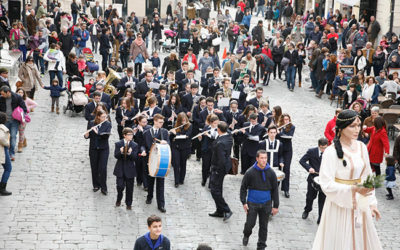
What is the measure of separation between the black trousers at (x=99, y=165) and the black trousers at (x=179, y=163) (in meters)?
1.51

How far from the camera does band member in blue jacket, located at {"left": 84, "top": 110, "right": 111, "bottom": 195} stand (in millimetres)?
14117

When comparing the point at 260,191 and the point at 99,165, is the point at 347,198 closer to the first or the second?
the point at 260,191

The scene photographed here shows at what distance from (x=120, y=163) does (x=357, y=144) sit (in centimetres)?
736

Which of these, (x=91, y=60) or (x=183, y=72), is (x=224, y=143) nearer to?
(x=183, y=72)

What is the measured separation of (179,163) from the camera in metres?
15.1

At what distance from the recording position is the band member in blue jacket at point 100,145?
556 inches

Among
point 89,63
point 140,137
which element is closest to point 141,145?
point 140,137

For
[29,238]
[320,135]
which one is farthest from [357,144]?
[320,135]

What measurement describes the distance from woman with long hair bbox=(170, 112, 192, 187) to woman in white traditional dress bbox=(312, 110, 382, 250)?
8.32m

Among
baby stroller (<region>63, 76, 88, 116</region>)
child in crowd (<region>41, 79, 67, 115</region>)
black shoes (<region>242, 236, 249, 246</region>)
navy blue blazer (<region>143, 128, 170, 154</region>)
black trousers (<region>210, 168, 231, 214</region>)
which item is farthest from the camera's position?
child in crowd (<region>41, 79, 67, 115</region>)

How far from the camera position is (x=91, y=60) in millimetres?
26531

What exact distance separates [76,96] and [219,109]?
5.27m

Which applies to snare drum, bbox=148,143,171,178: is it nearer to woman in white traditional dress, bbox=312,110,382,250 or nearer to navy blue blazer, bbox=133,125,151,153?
navy blue blazer, bbox=133,125,151,153

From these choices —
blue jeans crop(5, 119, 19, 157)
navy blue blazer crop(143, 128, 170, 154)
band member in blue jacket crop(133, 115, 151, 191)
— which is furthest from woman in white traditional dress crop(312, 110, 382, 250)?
blue jeans crop(5, 119, 19, 157)
